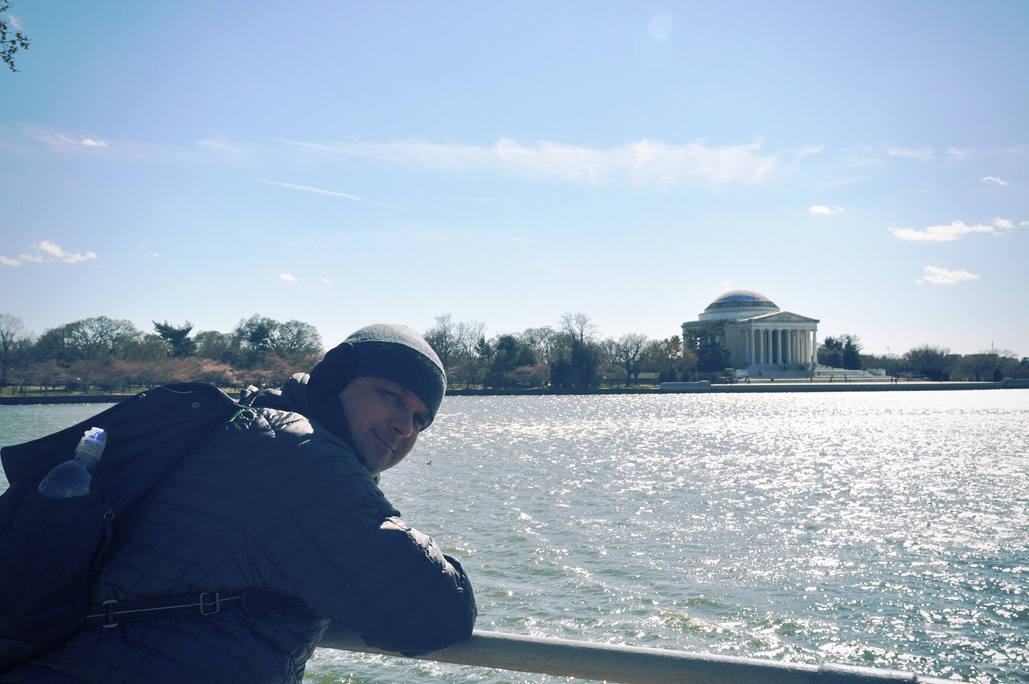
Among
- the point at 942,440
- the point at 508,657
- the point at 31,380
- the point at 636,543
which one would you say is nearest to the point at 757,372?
the point at 942,440

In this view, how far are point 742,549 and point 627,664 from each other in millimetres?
12711

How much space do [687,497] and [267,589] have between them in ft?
60.4

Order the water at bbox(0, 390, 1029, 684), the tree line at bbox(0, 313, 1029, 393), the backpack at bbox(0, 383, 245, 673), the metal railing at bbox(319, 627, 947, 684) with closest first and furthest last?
the backpack at bbox(0, 383, 245, 673) → the metal railing at bbox(319, 627, 947, 684) → the water at bbox(0, 390, 1029, 684) → the tree line at bbox(0, 313, 1029, 393)

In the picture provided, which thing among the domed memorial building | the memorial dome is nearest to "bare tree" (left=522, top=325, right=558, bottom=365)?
the domed memorial building

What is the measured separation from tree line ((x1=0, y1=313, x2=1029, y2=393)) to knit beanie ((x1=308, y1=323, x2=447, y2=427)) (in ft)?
250

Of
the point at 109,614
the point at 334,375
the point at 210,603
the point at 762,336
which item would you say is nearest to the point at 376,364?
the point at 334,375

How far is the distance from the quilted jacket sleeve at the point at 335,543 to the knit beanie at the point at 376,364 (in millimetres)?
278

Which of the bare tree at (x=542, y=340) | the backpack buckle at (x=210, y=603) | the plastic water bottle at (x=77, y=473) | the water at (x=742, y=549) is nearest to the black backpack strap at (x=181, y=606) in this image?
the backpack buckle at (x=210, y=603)

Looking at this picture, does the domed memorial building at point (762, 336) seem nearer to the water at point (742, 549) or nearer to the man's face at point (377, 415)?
the water at point (742, 549)

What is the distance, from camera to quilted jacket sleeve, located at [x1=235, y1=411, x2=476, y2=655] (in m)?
1.62

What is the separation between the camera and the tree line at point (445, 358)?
3189 inches

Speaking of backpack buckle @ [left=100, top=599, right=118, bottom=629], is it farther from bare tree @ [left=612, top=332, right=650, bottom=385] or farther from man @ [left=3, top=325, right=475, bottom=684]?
bare tree @ [left=612, top=332, right=650, bottom=385]

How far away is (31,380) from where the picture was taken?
267 ft

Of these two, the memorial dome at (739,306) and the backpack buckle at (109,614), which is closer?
the backpack buckle at (109,614)
